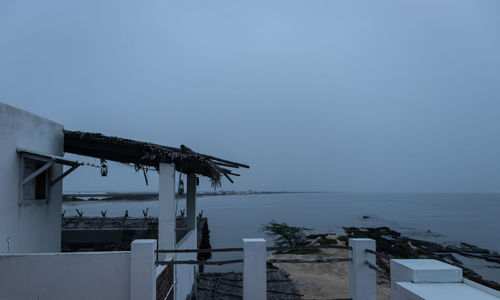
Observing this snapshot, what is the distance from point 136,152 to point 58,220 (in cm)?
259

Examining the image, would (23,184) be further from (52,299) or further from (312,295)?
(312,295)

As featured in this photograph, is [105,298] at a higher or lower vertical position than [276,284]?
higher

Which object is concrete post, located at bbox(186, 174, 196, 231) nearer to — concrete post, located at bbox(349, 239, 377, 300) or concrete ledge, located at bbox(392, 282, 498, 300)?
concrete post, located at bbox(349, 239, 377, 300)

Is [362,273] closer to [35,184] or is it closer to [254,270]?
[254,270]

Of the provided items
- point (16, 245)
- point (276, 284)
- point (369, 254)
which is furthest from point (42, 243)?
point (276, 284)

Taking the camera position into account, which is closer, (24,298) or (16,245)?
(24,298)

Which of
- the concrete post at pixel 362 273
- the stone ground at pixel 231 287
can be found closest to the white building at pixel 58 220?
the stone ground at pixel 231 287

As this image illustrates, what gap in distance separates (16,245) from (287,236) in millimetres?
23053

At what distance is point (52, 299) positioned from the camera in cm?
425

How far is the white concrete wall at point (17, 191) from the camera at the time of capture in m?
5.22

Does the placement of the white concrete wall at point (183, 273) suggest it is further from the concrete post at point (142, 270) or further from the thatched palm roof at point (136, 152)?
the concrete post at point (142, 270)

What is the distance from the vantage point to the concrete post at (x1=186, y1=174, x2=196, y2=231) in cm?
922

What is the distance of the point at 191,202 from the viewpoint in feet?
30.7

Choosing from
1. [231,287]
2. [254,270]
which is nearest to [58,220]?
[254,270]
